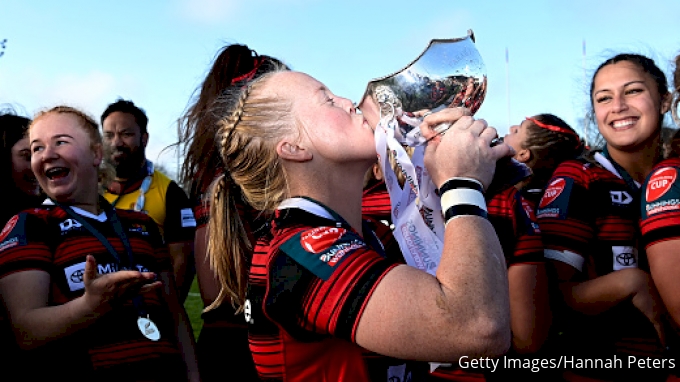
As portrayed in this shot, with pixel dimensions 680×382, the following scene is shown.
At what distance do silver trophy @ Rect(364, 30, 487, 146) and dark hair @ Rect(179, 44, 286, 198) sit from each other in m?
1.70

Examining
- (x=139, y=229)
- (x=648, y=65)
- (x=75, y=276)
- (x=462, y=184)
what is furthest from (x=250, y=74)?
(x=462, y=184)

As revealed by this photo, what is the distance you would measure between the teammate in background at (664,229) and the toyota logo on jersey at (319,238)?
4.15 ft

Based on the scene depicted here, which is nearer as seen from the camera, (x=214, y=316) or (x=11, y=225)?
(x=11, y=225)

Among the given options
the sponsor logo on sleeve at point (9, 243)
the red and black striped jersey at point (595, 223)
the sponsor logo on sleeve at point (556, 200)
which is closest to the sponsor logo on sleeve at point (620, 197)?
the red and black striped jersey at point (595, 223)

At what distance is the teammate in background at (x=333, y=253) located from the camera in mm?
1221

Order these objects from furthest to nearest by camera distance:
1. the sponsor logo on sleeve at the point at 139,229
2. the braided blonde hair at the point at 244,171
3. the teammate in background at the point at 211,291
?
the teammate in background at the point at 211,291 → the sponsor logo on sleeve at the point at 139,229 → the braided blonde hair at the point at 244,171

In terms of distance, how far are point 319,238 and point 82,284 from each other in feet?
4.86

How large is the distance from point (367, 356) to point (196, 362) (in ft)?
5.01

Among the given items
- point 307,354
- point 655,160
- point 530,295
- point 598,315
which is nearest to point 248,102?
point 307,354

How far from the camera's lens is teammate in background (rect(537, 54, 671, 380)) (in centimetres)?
232

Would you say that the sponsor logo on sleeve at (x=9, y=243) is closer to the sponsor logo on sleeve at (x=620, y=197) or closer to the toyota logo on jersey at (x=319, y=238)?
the toyota logo on jersey at (x=319, y=238)

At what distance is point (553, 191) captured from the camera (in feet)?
8.57

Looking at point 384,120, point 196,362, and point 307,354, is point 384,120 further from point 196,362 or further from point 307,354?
point 196,362

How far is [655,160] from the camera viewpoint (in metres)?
2.78
